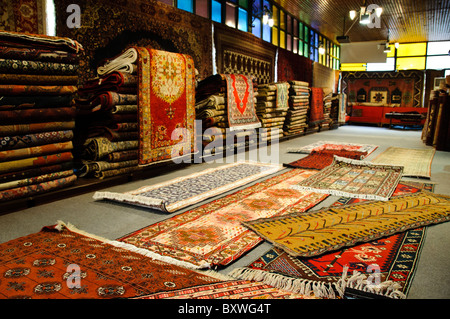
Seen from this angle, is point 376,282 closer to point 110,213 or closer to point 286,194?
point 286,194

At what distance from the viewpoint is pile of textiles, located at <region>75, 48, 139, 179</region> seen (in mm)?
3775

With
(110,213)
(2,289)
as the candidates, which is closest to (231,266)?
(2,289)

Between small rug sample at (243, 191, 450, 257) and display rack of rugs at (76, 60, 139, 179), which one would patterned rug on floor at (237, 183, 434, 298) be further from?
display rack of rugs at (76, 60, 139, 179)

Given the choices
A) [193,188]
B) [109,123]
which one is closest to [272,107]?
[109,123]

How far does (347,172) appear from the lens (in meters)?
4.21

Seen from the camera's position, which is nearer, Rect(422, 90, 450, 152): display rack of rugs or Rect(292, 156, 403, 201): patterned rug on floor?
Rect(292, 156, 403, 201): patterned rug on floor

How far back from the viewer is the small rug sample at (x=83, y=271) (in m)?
1.60

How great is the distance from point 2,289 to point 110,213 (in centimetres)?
124

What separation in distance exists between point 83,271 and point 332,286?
→ 3.98ft

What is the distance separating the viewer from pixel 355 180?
3793mm

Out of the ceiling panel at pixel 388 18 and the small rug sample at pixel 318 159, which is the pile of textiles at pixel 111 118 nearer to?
the small rug sample at pixel 318 159

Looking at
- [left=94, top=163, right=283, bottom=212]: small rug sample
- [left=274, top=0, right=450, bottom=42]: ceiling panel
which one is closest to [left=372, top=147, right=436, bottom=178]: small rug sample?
[left=94, top=163, right=283, bottom=212]: small rug sample

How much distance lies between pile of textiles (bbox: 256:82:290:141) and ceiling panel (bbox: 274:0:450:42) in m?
3.83
